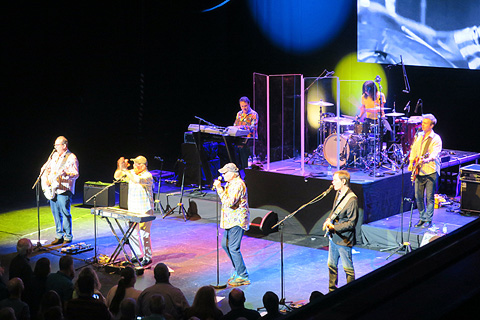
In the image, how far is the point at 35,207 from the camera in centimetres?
1257

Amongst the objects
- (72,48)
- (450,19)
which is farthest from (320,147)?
(72,48)

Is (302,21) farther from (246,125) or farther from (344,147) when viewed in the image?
(344,147)

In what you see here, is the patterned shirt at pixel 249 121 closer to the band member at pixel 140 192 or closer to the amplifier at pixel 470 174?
the band member at pixel 140 192

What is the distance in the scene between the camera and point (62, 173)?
31.9 feet

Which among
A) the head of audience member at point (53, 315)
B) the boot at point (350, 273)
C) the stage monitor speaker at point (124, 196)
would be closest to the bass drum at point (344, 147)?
the stage monitor speaker at point (124, 196)

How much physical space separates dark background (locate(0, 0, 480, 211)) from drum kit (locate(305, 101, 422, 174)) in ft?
5.70

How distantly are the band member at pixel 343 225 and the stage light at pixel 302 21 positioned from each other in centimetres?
831

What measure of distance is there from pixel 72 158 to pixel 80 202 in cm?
363

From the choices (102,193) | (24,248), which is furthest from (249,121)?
(24,248)

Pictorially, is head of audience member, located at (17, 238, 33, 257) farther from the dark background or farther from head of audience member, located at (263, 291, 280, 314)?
the dark background

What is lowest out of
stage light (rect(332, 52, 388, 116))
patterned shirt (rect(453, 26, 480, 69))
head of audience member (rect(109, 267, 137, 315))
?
head of audience member (rect(109, 267, 137, 315))

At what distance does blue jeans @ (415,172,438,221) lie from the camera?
31.4 ft

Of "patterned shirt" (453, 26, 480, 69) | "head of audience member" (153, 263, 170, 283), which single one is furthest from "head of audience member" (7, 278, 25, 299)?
"patterned shirt" (453, 26, 480, 69)

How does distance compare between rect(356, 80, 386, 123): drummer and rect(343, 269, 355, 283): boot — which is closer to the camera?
rect(343, 269, 355, 283): boot
